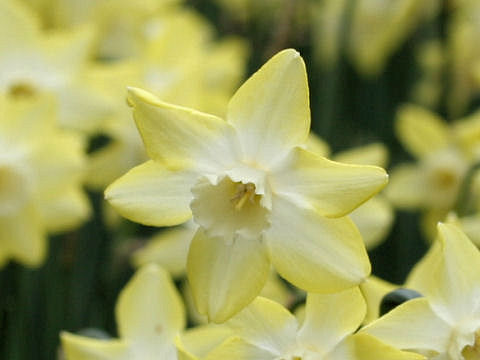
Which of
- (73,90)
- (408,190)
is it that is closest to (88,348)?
(73,90)

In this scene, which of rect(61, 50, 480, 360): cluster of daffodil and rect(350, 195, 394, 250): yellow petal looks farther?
rect(350, 195, 394, 250): yellow petal

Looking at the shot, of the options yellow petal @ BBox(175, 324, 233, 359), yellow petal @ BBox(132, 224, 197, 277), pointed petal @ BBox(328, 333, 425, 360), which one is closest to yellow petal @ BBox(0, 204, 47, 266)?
yellow petal @ BBox(132, 224, 197, 277)

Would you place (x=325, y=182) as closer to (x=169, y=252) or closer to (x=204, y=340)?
(x=204, y=340)

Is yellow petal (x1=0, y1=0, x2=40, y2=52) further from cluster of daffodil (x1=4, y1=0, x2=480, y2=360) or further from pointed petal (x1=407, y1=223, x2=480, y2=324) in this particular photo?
pointed petal (x1=407, y1=223, x2=480, y2=324)

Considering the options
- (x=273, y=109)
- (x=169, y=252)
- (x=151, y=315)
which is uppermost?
(x=273, y=109)

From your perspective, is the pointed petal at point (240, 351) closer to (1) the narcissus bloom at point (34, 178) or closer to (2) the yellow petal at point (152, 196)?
(2) the yellow petal at point (152, 196)

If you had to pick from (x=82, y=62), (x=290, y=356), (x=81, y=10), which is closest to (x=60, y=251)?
(x=82, y=62)

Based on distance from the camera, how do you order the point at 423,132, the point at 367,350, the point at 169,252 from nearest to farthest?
1. the point at 367,350
2. the point at 169,252
3. the point at 423,132
